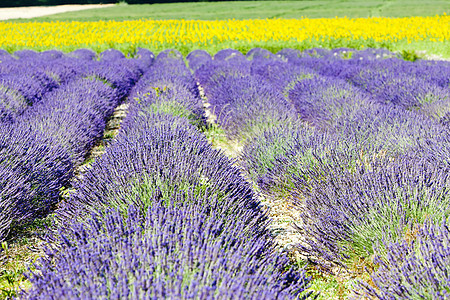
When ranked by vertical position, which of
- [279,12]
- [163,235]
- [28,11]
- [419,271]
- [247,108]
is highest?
[163,235]

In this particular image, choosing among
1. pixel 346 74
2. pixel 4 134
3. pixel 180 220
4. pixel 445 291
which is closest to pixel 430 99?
pixel 346 74

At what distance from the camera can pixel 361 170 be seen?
2498 millimetres

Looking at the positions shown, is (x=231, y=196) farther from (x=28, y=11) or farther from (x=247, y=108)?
(x=28, y=11)

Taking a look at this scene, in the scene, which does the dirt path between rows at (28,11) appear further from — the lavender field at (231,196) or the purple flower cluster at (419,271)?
the purple flower cluster at (419,271)

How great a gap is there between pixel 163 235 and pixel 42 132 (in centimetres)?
242

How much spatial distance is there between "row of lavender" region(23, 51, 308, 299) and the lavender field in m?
0.01

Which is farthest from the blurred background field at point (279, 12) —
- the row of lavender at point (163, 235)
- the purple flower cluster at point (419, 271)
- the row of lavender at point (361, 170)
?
the purple flower cluster at point (419, 271)

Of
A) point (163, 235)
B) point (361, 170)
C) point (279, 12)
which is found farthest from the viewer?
point (279, 12)

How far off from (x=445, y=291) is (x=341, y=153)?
1.58 meters

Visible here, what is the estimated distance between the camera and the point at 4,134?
9.45ft

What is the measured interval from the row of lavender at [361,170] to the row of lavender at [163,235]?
1.39 feet

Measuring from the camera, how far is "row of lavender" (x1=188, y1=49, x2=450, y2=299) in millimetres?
1617

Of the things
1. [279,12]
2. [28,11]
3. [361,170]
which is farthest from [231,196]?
[28,11]

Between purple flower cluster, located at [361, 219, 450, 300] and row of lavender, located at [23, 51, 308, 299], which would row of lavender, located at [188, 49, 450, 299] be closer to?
purple flower cluster, located at [361, 219, 450, 300]
